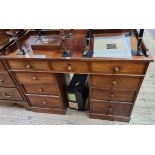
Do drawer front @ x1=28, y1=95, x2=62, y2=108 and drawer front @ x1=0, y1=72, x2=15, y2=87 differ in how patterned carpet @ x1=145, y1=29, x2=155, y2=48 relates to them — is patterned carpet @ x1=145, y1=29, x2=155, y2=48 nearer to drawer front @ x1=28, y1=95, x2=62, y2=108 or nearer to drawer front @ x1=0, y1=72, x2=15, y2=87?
drawer front @ x1=28, y1=95, x2=62, y2=108

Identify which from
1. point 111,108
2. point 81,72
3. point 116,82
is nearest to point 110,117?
point 111,108

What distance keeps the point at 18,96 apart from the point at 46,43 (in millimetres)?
707

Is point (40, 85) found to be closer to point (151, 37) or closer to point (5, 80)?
point (5, 80)

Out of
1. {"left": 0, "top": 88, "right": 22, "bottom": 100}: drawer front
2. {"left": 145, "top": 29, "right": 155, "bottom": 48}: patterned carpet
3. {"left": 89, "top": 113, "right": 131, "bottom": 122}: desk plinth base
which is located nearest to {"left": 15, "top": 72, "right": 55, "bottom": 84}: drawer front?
{"left": 0, "top": 88, "right": 22, "bottom": 100}: drawer front

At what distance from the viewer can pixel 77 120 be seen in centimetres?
157

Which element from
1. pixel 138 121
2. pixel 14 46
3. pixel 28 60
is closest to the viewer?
pixel 28 60

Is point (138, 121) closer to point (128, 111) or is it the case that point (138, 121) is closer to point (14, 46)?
point (128, 111)

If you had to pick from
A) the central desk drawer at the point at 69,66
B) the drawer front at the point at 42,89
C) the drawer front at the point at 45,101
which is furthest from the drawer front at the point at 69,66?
the drawer front at the point at 45,101

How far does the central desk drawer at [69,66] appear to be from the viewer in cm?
111

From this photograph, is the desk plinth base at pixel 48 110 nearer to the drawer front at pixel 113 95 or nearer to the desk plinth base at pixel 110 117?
the desk plinth base at pixel 110 117

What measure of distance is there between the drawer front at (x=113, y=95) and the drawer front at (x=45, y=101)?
16.0 inches

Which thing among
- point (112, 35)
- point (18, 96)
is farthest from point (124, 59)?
point (18, 96)

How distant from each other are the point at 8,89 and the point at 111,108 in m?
1.03
